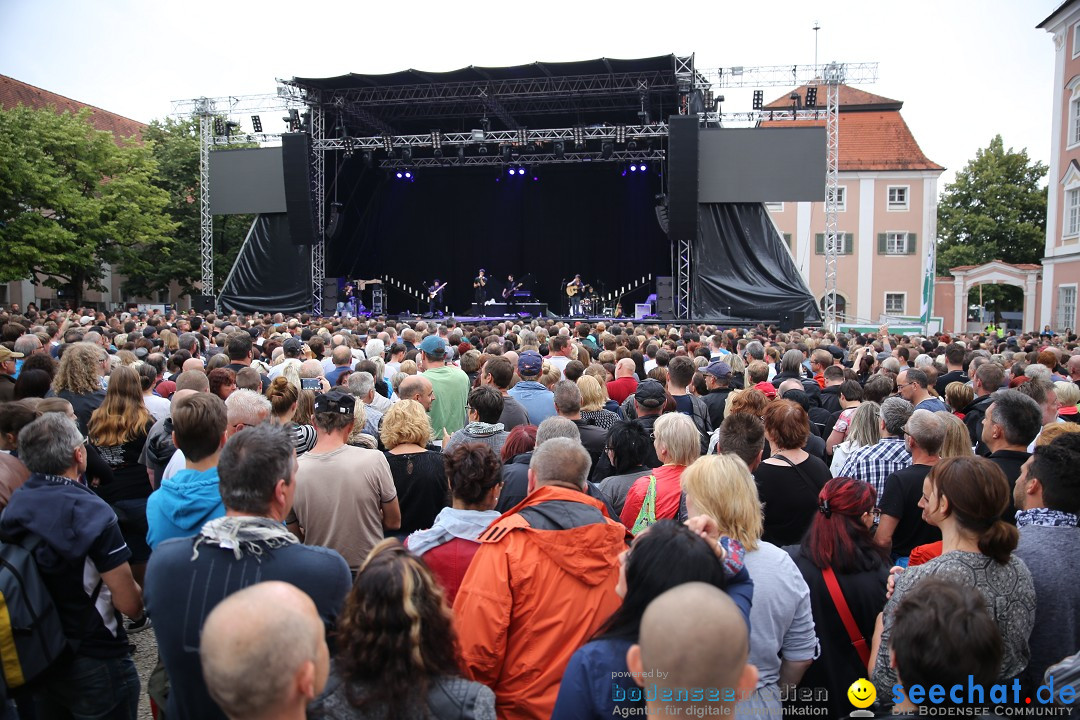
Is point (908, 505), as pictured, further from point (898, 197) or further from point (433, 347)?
point (898, 197)

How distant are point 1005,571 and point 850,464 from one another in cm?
165

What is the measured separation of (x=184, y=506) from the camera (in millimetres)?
2820

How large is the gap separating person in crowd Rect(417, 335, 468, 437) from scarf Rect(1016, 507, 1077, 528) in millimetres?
3994

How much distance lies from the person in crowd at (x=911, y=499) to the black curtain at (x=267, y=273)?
806 inches

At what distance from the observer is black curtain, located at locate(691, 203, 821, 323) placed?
19.9 m

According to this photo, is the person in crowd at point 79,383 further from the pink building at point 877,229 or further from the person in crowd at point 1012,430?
the pink building at point 877,229

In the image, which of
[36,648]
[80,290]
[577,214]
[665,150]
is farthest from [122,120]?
[36,648]

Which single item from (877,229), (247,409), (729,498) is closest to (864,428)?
(729,498)

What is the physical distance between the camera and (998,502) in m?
2.37

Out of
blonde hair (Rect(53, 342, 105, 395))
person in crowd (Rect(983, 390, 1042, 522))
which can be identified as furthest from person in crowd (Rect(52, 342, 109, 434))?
person in crowd (Rect(983, 390, 1042, 522))

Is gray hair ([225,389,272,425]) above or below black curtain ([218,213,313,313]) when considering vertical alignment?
below

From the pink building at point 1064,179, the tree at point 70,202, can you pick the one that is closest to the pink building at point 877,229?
the pink building at point 1064,179

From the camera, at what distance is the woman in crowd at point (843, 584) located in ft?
8.78

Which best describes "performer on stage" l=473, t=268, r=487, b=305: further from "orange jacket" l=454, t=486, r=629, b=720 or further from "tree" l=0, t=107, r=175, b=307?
"orange jacket" l=454, t=486, r=629, b=720
